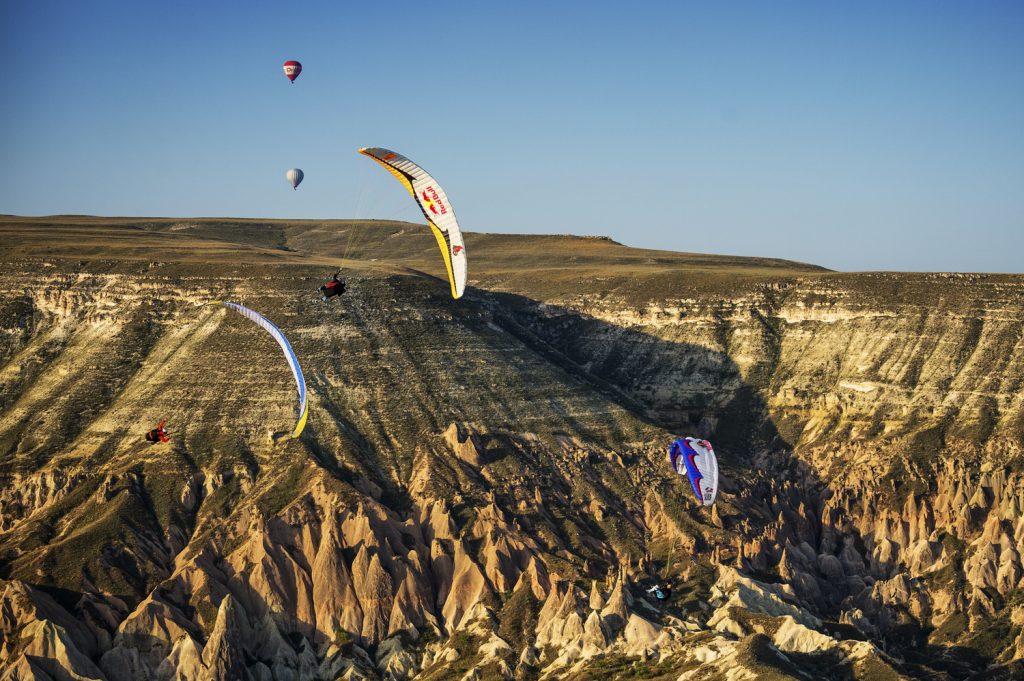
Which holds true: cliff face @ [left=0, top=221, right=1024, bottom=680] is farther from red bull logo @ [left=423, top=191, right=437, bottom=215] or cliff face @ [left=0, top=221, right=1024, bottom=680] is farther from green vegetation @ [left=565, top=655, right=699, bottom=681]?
red bull logo @ [left=423, top=191, right=437, bottom=215]

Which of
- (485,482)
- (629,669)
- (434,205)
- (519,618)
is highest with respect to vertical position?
(434,205)

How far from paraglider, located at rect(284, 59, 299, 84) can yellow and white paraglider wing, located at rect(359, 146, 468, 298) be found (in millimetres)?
44683

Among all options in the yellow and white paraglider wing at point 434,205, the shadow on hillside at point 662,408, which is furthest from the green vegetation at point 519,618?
the yellow and white paraglider wing at point 434,205

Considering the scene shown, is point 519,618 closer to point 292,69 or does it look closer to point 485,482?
point 485,482

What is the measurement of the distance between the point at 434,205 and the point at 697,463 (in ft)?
139

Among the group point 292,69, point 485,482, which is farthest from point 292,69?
point 485,482

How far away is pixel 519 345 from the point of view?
170m

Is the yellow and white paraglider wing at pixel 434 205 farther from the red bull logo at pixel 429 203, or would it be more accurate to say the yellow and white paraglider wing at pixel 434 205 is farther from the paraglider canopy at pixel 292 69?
the paraglider canopy at pixel 292 69

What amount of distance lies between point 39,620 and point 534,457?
5110cm

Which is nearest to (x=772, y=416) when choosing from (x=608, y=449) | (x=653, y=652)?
(x=608, y=449)

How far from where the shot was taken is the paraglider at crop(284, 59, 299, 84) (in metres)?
140

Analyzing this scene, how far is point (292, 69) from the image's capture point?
461ft

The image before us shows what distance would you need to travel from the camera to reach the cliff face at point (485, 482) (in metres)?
124

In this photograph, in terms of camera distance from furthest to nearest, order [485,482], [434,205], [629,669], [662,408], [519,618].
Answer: [662,408], [485,482], [519,618], [629,669], [434,205]
